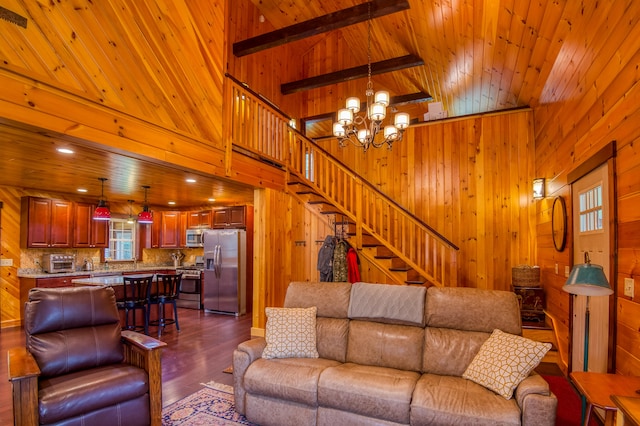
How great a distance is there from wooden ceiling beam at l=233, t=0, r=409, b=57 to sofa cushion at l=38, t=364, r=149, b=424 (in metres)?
4.47

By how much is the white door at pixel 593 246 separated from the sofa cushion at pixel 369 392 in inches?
55.4

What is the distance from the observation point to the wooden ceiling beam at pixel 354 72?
5457 millimetres

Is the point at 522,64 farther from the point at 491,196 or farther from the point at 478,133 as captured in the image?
the point at 491,196

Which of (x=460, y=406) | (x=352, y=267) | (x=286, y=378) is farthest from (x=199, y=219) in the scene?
(x=460, y=406)

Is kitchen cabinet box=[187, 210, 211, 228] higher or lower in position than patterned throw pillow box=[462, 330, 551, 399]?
higher

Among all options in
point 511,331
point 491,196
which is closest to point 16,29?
point 511,331

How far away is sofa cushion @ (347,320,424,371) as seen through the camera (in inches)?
113

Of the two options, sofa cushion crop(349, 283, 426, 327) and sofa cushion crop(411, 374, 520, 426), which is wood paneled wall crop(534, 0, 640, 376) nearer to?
sofa cushion crop(411, 374, 520, 426)

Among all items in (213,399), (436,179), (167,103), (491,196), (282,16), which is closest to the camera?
(213,399)

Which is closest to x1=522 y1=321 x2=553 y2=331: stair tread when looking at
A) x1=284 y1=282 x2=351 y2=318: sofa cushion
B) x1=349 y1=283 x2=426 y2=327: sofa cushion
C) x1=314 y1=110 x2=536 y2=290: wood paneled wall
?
x1=314 y1=110 x2=536 y2=290: wood paneled wall

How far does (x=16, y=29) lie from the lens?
8.71 feet

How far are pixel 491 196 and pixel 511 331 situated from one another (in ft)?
11.6

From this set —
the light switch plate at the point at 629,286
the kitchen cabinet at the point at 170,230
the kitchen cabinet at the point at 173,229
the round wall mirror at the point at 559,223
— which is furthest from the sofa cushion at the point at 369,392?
the kitchen cabinet at the point at 170,230

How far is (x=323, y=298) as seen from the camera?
3.39 meters
